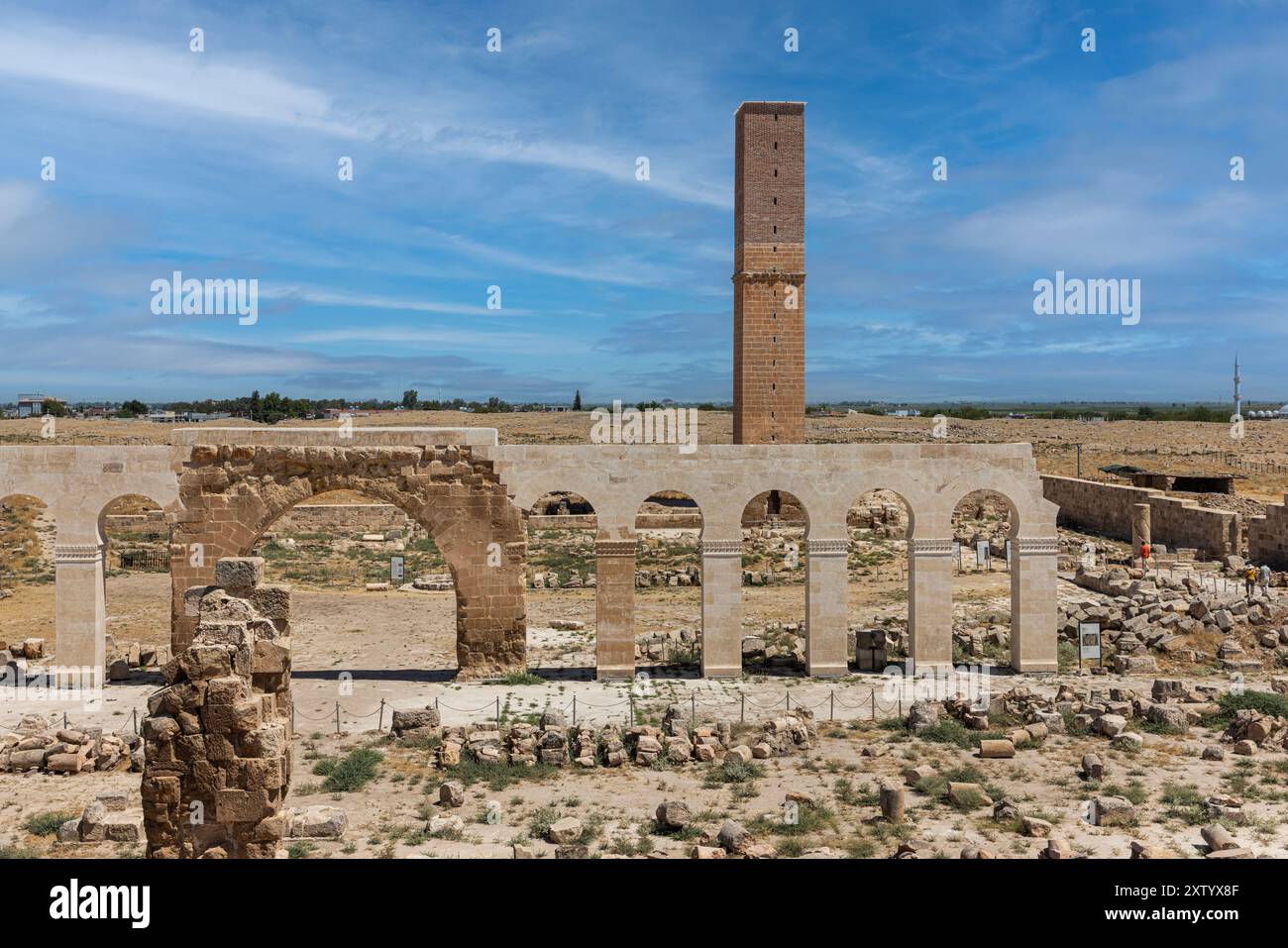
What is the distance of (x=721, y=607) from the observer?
54.1ft

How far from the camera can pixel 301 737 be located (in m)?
13.3

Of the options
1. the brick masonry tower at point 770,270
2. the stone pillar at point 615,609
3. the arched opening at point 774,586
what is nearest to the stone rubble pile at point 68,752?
the stone pillar at point 615,609

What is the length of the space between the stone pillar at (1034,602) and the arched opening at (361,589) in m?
10.4

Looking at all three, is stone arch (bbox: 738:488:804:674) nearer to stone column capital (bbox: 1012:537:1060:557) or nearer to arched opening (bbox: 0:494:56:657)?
stone column capital (bbox: 1012:537:1060:557)

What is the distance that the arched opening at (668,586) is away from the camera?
18.5 meters

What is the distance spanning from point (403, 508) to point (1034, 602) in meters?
11.2

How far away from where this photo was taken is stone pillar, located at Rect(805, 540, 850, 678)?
1664 cm

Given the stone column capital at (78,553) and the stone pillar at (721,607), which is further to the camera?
the stone pillar at (721,607)

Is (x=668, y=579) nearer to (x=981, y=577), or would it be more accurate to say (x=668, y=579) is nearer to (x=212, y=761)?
(x=981, y=577)

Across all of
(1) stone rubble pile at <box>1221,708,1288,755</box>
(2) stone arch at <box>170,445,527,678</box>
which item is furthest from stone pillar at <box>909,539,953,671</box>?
(2) stone arch at <box>170,445,527,678</box>

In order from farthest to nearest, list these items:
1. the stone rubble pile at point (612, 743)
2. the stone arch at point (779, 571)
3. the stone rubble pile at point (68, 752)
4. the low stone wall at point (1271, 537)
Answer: the low stone wall at point (1271, 537), the stone arch at point (779, 571), the stone rubble pile at point (612, 743), the stone rubble pile at point (68, 752)

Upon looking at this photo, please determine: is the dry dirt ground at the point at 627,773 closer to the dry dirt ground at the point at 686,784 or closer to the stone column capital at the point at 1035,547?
the dry dirt ground at the point at 686,784
